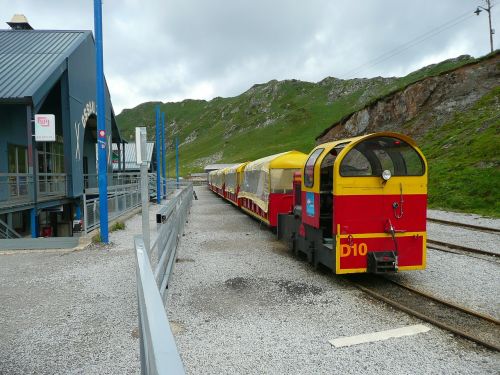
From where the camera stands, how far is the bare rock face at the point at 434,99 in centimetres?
3553

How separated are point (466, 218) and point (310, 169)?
11456mm

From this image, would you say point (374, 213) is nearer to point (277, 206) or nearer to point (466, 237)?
point (277, 206)

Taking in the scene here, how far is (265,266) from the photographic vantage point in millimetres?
9188

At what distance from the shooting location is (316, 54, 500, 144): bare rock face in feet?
117

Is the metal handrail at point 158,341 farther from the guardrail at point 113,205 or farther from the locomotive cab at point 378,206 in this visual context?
the guardrail at point 113,205

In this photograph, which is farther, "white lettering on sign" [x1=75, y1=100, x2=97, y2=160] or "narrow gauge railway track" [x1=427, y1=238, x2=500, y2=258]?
"white lettering on sign" [x1=75, y1=100, x2=97, y2=160]

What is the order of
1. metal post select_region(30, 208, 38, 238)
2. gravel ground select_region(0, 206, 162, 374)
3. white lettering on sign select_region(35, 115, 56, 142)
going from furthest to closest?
metal post select_region(30, 208, 38, 238)
white lettering on sign select_region(35, 115, 56, 142)
gravel ground select_region(0, 206, 162, 374)

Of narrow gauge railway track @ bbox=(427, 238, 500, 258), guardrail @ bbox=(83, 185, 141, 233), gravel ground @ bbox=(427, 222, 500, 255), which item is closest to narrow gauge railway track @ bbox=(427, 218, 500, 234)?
gravel ground @ bbox=(427, 222, 500, 255)

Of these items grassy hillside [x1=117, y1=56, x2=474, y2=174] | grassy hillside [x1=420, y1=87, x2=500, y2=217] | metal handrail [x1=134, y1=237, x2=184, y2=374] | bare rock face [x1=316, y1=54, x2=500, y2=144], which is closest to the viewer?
metal handrail [x1=134, y1=237, x2=184, y2=374]

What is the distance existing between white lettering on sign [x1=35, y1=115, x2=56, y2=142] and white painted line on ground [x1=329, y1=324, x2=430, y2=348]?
43.4 ft

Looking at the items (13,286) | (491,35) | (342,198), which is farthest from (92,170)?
(491,35)

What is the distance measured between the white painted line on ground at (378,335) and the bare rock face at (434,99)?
33.5 m

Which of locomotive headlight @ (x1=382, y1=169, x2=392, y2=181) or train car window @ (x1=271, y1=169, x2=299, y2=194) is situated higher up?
locomotive headlight @ (x1=382, y1=169, x2=392, y2=181)

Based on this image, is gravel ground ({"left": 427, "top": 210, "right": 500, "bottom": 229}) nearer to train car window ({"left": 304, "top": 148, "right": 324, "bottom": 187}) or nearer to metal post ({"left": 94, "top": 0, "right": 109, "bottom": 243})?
train car window ({"left": 304, "top": 148, "right": 324, "bottom": 187})
